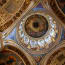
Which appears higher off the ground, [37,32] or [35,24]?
[35,24]

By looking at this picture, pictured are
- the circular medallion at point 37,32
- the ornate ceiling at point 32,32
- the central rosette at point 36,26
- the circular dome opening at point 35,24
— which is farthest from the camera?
the circular dome opening at point 35,24

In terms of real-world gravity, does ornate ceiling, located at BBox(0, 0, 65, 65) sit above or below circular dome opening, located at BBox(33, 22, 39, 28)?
below

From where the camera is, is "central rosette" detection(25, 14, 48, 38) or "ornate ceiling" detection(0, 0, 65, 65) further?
"central rosette" detection(25, 14, 48, 38)

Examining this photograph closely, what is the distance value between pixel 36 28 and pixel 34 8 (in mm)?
2591

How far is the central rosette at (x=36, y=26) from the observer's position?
12711 millimetres

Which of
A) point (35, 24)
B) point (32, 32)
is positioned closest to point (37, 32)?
point (32, 32)

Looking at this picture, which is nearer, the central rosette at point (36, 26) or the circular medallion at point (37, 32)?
the circular medallion at point (37, 32)

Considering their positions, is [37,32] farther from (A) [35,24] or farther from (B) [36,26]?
(A) [35,24]

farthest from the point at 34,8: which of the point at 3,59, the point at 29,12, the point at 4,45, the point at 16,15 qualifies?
the point at 3,59

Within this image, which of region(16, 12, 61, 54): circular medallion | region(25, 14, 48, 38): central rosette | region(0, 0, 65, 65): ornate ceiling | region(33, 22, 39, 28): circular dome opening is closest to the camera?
region(0, 0, 65, 65): ornate ceiling

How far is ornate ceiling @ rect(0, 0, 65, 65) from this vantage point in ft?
32.9

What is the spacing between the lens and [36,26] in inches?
511

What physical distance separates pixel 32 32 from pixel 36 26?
64 cm

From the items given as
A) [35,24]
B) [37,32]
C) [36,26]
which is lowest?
[37,32]
